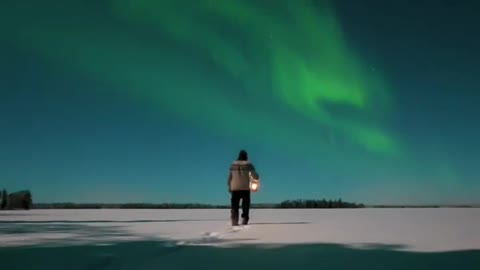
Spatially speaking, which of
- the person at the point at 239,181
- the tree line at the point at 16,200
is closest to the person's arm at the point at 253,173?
the person at the point at 239,181

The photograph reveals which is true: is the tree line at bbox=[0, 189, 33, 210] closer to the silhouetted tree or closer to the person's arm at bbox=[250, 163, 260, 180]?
the silhouetted tree

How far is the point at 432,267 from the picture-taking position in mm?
6004

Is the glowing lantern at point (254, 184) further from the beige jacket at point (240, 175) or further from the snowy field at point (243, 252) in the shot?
the snowy field at point (243, 252)

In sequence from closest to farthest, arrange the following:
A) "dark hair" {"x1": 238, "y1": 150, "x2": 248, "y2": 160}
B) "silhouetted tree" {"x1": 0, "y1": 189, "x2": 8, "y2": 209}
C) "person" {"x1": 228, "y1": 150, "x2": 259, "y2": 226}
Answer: "person" {"x1": 228, "y1": 150, "x2": 259, "y2": 226} < "dark hair" {"x1": 238, "y1": 150, "x2": 248, "y2": 160} < "silhouetted tree" {"x1": 0, "y1": 189, "x2": 8, "y2": 209}

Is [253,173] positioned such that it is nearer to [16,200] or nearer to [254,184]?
[254,184]

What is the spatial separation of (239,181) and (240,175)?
5.7 inches

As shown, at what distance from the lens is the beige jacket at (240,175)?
567 inches

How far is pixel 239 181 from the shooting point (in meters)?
14.4

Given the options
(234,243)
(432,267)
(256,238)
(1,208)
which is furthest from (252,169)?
(1,208)

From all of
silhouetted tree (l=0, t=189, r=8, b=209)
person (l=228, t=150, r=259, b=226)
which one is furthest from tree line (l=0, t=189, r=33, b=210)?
person (l=228, t=150, r=259, b=226)

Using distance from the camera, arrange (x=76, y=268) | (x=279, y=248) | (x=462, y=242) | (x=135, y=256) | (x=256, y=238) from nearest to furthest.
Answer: (x=76, y=268)
(x=135, y=256)
(x=279, y=248)
(x=462, y=242)
(x=256, y=238)

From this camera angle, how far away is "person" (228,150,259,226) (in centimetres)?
1438

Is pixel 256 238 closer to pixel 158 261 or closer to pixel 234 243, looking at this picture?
pixel 234 243

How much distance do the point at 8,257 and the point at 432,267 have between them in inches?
186
